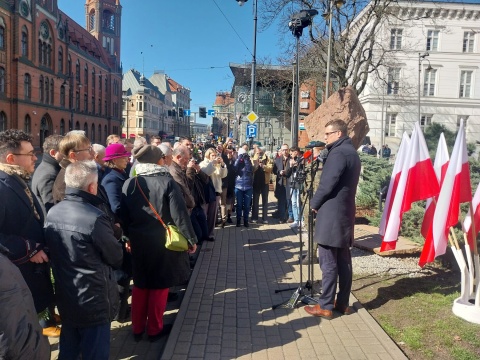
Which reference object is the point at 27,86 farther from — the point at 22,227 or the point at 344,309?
the point at 344,309

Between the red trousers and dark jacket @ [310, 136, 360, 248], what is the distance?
69.4 inches

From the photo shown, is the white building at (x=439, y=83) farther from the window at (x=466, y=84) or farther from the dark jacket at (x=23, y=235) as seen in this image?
the dark jacket at (x=23, y=235)

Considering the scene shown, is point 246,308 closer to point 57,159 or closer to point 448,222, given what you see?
point 448,222

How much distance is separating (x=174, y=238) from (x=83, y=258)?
3.50 feet

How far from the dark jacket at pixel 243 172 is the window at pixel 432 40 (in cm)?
4421

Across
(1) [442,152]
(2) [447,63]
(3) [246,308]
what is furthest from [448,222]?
(2) [447,63]

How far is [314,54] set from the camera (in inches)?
922

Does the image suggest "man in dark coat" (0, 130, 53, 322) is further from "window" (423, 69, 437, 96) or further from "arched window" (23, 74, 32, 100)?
"window" (423, 69, 437, 96)

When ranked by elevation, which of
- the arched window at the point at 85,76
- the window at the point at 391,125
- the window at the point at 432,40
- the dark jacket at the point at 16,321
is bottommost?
the dark jacket at the point at 16,321

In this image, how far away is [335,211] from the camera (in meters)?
4.39

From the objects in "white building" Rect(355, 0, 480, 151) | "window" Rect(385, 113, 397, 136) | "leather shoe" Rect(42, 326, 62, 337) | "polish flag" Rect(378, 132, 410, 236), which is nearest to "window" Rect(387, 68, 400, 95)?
"white building" Rect(355, 0, 480, 151)

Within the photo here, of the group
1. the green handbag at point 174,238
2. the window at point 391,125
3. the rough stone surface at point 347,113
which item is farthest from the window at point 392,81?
the green handbag at point 174,238

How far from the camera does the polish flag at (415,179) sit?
480 centimetres

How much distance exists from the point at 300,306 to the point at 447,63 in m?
49.7
